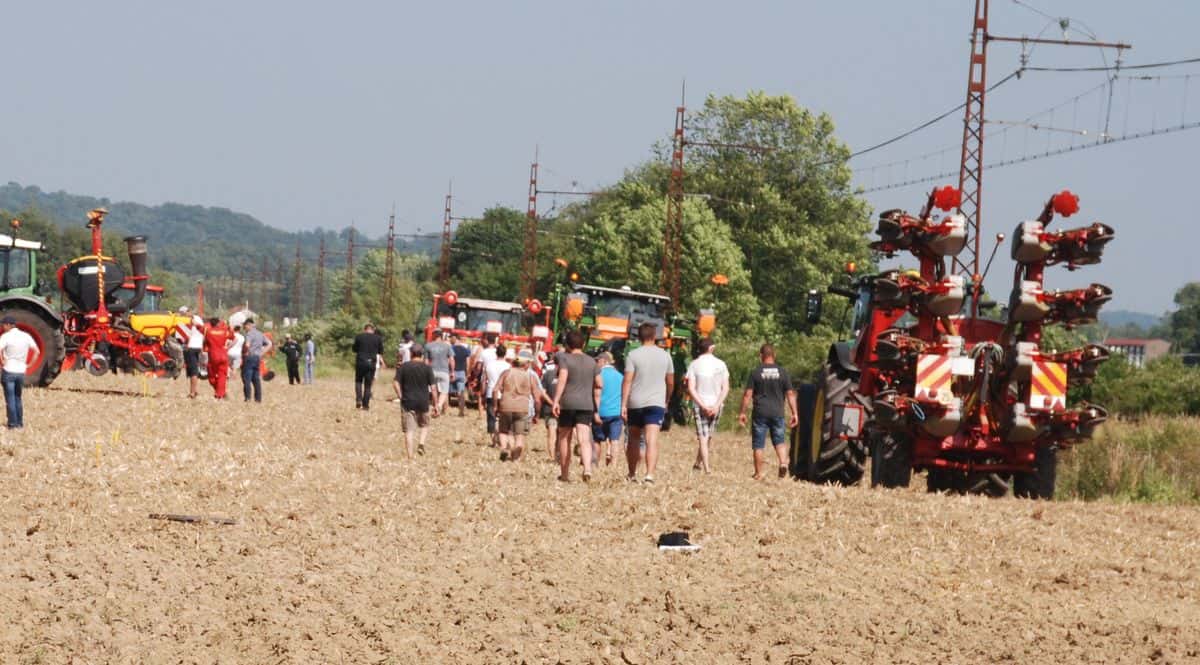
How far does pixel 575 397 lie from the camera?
17562 millimetres

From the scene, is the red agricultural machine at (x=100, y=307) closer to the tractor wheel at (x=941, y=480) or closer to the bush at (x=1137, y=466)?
the bush at (x=1137, y=466)

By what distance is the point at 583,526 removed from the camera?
14078 mm

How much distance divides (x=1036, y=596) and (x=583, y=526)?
368 cm

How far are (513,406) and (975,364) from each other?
5.24 m

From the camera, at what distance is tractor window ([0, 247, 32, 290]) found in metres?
32.1

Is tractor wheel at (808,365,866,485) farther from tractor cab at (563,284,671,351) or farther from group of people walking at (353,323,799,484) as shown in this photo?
tractor cab at (563,284,671,351)

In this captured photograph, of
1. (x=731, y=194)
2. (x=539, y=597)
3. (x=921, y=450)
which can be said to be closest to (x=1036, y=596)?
(x=539, y=597)

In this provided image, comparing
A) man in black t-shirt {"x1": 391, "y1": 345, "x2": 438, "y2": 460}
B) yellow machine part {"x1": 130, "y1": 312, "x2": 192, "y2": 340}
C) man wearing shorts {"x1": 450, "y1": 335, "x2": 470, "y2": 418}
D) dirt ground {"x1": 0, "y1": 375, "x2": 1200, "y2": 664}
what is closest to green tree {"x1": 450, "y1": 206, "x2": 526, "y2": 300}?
yellow machine part {"x1": 130, "y1": 312, "x2": 192, "y2": 340}

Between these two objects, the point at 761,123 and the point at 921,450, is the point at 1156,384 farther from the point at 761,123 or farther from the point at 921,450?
the point at 761,123

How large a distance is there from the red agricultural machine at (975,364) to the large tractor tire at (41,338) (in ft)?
54.0

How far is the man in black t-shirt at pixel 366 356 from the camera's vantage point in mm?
30625

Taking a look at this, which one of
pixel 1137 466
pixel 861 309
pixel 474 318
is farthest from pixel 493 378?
pixel 474 318

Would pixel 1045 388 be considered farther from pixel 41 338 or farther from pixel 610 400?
pixel 41 338

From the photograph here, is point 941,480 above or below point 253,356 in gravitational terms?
below
